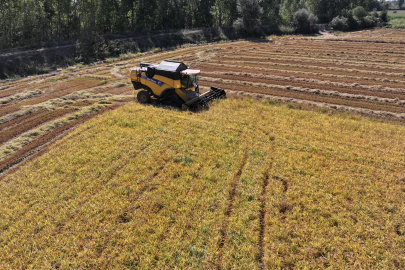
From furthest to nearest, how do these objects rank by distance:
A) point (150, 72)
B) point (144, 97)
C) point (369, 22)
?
point (369, 22)
point (144, 97)
point (150, 72)

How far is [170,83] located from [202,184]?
32.0 ft

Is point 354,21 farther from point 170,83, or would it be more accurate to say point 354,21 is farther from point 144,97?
point 144,97

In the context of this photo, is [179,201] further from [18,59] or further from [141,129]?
[18,59]

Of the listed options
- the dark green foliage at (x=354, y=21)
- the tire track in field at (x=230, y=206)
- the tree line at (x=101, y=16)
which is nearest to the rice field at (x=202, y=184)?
the tire track in field at (x=230, y=206)

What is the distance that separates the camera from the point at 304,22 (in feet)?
232

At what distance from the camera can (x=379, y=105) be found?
2005 cm

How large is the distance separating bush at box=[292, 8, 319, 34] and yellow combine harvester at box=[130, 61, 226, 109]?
67480 millimetres

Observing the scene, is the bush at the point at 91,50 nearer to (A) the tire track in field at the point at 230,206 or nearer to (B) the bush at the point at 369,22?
(A) the tire track in field at the point at 230,206

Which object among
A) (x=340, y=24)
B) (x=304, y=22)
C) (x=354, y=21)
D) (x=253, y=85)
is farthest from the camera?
(x=354, y=21)

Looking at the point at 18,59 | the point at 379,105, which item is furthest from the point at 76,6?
the point at 379,105

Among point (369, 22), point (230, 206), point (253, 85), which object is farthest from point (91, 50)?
point (369, 22)

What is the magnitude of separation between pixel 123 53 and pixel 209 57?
18.2 metres

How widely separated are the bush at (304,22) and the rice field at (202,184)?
60.4 meters

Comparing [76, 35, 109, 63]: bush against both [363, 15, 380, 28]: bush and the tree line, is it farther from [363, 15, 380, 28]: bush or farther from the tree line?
[363, 15, 380, 28]: bush
